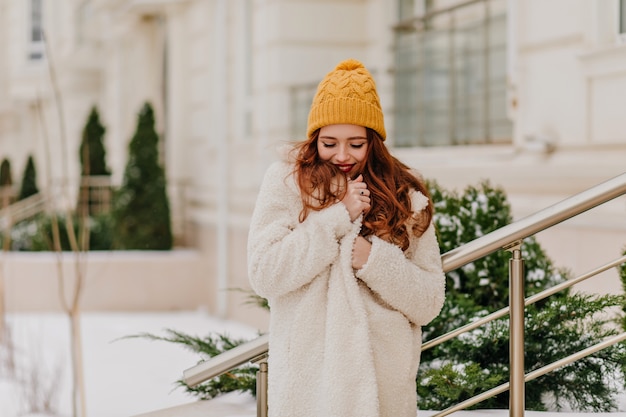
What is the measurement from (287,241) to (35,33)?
2469 centimetres

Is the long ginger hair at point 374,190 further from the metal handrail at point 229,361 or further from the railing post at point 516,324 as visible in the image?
the metal handrail at point 229,361

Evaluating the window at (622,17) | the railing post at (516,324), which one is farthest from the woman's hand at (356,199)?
the window at (622,17)

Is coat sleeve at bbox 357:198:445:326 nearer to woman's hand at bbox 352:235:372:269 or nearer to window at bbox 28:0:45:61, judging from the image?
woman's hand at bbox 352:235:372:269

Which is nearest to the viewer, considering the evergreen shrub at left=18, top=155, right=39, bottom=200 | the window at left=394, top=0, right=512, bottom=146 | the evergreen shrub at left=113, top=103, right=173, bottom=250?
the window at left=394, top=0, right=512, bottom=146

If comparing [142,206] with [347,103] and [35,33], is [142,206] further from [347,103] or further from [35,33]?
[35,33]

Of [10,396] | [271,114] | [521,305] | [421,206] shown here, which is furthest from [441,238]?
[271,114]

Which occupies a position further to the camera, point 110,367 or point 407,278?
point 110,367

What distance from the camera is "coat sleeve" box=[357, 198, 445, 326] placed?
2.86 m

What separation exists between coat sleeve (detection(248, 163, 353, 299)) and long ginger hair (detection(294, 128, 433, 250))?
1.6 inches

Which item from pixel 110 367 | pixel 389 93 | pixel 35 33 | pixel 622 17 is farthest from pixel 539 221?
pixel 35 33

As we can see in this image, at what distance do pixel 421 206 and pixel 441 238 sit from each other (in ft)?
5.99

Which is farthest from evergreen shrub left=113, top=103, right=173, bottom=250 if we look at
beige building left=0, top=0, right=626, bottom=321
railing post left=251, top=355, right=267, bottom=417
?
railing post left=251, top=355, right=267, bottom=417

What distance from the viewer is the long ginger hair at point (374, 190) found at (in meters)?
2.94

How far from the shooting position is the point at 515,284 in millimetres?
3252
